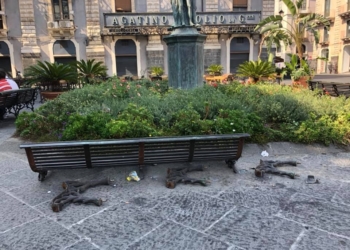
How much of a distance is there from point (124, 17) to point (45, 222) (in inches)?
896

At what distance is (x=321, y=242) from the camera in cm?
277

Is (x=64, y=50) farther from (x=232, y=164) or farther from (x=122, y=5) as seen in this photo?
(x=232, y=164)

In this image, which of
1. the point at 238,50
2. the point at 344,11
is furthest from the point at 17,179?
the point at 344,11

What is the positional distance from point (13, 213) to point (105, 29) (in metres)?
22.6

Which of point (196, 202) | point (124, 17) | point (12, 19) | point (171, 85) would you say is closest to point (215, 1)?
point (124, 17)

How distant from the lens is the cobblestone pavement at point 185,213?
2814mm

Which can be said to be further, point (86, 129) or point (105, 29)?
point (105, 29)

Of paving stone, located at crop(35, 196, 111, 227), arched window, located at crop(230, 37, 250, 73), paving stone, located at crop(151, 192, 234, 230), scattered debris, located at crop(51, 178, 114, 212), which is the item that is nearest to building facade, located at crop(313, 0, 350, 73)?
arched window, located at crop(230, 37, 250, 73)

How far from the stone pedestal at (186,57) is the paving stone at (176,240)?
5771mm

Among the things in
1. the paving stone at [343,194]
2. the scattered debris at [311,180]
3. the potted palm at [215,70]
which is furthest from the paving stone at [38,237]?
the potted palm at [215,70]

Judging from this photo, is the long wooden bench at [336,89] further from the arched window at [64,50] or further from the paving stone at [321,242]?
the arched window at [64,50]

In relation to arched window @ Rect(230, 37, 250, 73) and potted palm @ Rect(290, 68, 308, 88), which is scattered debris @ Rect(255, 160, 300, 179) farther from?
arched window @ Rect(230, 37, 250, 73)

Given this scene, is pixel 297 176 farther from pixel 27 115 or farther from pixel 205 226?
pixel 27 115

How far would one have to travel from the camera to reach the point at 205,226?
306cm
